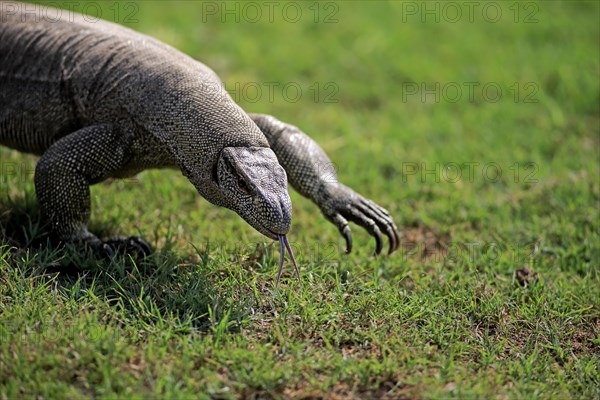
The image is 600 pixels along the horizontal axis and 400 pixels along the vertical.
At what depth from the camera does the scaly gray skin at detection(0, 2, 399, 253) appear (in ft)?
13.6

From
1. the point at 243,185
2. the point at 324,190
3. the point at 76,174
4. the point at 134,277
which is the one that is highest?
the point at 243,185

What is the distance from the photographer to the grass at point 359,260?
3.55 metres

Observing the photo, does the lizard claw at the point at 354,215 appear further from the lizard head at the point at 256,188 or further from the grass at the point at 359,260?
the lizard head at the point at 256,188

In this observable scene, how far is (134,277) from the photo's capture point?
13.5 feet

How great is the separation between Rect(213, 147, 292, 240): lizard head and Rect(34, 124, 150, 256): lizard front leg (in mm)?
719

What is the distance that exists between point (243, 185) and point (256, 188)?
12 cm

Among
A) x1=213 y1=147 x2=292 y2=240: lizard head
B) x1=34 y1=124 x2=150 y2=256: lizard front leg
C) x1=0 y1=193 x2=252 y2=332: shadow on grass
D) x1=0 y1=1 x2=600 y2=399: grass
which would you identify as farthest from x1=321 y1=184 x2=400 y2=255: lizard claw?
x1=34 y1=124 x2=150 y2=256: lizard front leg

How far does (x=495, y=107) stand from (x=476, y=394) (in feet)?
15.8

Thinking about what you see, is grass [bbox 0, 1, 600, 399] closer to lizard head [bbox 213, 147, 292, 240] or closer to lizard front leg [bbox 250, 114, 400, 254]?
lizard front leg [bbox 250, 114, 400, 254]

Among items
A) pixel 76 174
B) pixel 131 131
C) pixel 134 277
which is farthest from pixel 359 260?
pixel 76 174

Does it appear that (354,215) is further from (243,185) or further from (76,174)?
(76,174)

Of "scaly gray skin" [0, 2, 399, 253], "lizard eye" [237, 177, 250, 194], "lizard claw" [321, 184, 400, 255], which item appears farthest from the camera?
"lizard claw" [321, 184, 400, 255]

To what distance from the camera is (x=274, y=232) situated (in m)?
3.90

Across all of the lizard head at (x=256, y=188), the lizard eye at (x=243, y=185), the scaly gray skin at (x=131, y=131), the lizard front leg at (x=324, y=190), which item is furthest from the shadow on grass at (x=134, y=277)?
the lizard front leg at (x=324, y=190)
